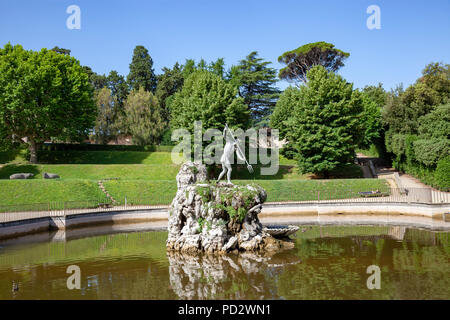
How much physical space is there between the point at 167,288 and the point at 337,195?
2601 centimetres

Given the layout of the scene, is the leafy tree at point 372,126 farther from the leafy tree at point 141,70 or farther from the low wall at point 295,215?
the leafy tree at point 141,70

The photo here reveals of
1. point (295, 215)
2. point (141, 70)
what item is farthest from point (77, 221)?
point (141, 70)

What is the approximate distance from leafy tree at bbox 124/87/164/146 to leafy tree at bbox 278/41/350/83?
2676cm

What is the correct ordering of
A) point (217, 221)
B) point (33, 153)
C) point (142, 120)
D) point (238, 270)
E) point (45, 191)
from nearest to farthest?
point (238, 270), point (217, 221), point (45, 191), point (33, 153), point (142, 120)

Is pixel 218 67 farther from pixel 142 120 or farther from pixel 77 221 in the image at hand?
pixel 77 221

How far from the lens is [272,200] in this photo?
3528 cm

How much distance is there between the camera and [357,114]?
1660 inches

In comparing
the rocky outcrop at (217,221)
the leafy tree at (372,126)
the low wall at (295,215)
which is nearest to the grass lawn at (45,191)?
the low wall at (295,215)

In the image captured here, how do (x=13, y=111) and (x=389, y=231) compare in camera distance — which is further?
(x=13, y=111)

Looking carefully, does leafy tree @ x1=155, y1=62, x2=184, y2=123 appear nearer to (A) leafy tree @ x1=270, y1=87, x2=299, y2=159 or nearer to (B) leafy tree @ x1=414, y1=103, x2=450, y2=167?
(A) leafy tree @ x1=270, y1=87, x2=299, y2=159

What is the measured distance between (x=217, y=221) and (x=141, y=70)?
74.7 meters

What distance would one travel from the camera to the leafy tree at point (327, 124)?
1598 inches
